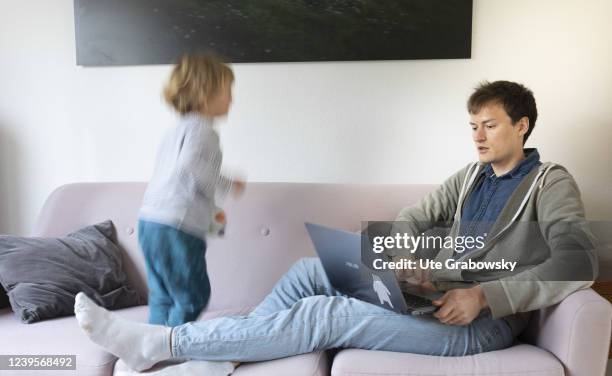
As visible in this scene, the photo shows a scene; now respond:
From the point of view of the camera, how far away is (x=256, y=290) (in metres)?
1.95

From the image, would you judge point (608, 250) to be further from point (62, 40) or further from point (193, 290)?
point (62, 40)

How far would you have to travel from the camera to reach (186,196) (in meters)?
1.64

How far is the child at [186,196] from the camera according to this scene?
5.39 ft

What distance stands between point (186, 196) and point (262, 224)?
418mm

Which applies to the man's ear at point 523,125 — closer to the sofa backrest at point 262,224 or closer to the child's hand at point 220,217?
the sofa backrest at point 262,224

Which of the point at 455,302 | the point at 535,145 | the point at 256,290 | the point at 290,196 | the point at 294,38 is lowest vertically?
the point at 256,290

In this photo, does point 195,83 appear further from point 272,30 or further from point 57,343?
point 57,343

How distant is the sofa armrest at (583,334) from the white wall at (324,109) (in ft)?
3.01

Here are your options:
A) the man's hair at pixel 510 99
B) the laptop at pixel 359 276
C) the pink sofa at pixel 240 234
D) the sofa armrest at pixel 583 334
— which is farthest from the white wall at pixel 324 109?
the sofa armrest at pixel 583 334

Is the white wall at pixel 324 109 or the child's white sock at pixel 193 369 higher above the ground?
the white wall at pixel 324 109

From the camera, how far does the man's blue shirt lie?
5.41 ft

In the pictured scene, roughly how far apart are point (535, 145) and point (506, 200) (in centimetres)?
64

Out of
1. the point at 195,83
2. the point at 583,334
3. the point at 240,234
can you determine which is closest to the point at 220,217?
the point at 240,234

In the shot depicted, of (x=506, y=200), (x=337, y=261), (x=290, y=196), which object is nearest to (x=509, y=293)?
(x=506, y=200)
